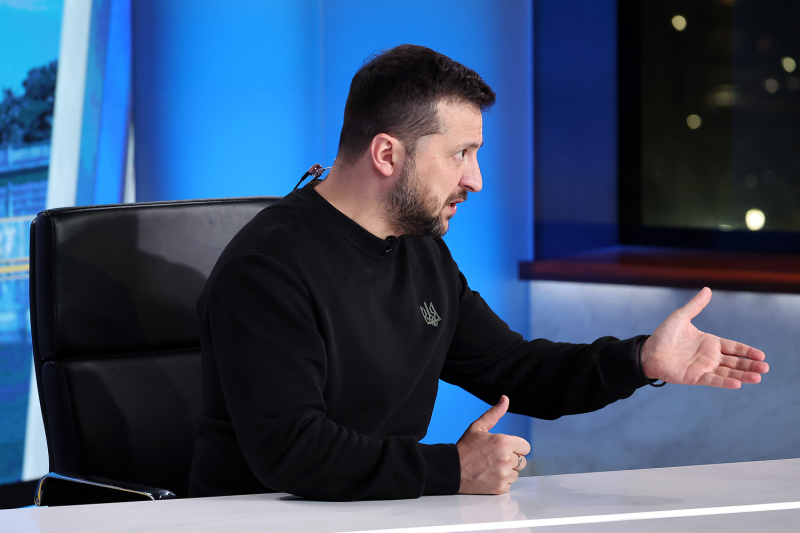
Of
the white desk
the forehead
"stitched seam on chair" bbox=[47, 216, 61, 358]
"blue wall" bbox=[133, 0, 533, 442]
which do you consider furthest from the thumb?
"blue wall" bbox=[133, 0, 533, 442]

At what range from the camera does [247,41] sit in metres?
2.40

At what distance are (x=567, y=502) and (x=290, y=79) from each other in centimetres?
189

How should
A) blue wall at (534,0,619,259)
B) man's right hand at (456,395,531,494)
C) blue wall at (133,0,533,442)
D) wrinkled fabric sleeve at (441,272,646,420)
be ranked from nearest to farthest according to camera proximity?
1. man's right hand at (456,395,531,494)
2. wrinkled fabric sleeve at (441,272,646,420)
3. blue wall at (133,0,533,442)
4. blue wall at (534,0,619,259)

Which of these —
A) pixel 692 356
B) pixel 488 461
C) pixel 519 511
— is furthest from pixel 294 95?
pixel 519 511

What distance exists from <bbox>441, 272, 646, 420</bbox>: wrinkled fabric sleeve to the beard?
0.21 meters

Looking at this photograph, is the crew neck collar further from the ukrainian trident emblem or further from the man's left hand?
the man's left hand

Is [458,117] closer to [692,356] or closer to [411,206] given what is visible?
[411,206]

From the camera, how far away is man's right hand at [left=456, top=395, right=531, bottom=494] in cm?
95

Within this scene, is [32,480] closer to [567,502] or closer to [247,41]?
[247,41]

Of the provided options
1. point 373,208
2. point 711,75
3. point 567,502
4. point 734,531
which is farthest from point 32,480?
point 711,75

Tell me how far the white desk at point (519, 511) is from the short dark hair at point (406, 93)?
579mm

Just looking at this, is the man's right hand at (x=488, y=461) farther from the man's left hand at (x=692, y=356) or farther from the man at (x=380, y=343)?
the man's left hand at (x=692, y=356)

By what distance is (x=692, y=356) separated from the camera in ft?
4.00

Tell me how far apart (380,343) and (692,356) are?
1.59ft
